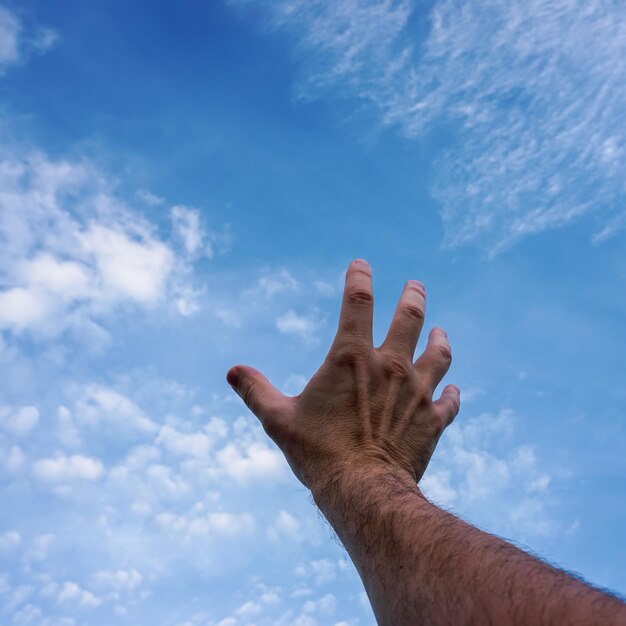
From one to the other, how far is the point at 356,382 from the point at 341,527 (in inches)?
36.3

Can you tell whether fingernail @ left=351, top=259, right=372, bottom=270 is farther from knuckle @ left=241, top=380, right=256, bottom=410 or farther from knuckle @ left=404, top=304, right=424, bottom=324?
knuckle @ left=241, top=380, right=256, bottom=410

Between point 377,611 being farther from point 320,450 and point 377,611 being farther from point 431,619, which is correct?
point 320,450

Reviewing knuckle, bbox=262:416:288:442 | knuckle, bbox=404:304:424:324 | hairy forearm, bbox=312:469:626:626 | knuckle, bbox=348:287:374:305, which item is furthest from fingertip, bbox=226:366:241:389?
hairy forearm, bbox=312:469:626:626

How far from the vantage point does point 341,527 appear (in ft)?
9.75

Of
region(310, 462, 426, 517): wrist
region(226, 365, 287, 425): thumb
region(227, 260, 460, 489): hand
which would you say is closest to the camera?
region(310, 462, 426, 517): wrist

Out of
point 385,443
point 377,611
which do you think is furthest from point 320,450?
point 377,611

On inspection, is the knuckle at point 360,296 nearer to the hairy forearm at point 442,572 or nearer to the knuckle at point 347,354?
the knuckle at point 347,354

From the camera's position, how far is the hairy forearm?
182cm

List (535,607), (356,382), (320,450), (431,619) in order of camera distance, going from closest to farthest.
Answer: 1. (535,607)
2. (431,619)
3. (320,450)
4. (356,382)

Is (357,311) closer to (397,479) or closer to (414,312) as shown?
(414,312)

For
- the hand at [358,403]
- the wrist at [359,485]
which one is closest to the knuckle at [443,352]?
the hand at [358,403]

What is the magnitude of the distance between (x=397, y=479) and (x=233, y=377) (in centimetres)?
141

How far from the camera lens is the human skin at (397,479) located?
193 centimetres

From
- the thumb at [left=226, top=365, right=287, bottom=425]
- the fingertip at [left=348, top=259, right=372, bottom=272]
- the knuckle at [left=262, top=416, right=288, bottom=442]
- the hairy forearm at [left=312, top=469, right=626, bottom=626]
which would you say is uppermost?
the fingertip at [left=348, top=259, right=372, bottom=272]
